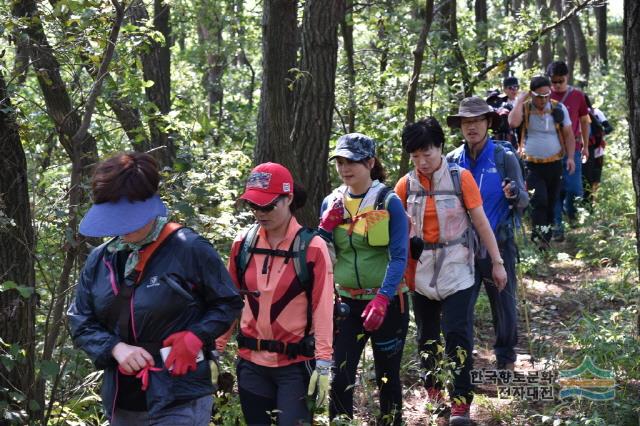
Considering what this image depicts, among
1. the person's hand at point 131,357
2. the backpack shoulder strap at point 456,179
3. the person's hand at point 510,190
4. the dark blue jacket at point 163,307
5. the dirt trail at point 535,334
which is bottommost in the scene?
the dirt trail at point 535,334

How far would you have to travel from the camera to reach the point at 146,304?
3.55 m

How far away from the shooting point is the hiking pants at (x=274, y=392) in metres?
4.27

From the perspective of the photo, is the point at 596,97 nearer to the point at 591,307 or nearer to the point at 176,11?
the point at 176,11

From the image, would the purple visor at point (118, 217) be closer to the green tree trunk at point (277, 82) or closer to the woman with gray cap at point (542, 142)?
the green tree trunk at point (277, 82)

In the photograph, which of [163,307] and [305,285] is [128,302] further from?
[305,285]

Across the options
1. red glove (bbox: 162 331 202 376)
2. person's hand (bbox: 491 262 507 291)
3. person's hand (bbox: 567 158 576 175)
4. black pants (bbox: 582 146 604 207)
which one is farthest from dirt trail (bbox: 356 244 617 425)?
black pants (bbox: 582 146 604 207)

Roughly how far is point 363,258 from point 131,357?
1914 millimetres

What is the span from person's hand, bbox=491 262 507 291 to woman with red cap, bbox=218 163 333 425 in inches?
80.2

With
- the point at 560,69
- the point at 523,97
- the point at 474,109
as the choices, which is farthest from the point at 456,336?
the point at 560,69

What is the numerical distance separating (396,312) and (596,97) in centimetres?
2555

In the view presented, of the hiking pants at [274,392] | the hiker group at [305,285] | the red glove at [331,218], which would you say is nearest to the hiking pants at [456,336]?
the hiker group at [305,285]

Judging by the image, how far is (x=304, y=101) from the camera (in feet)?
25.5

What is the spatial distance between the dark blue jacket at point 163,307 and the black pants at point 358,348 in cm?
153

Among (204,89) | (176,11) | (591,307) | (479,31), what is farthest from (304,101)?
(204,89)
